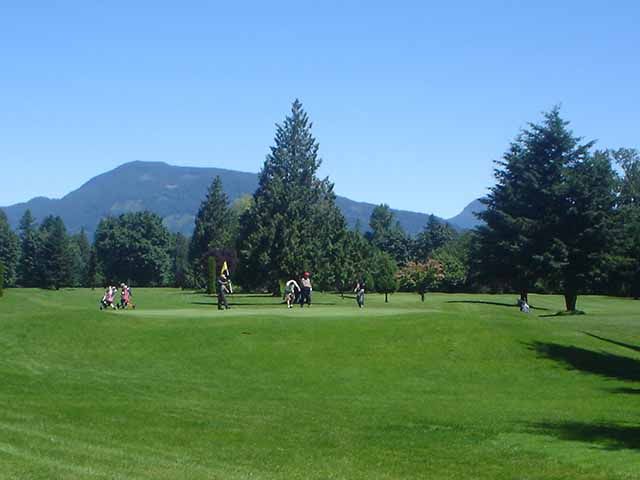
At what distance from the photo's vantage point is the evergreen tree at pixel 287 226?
234 ft

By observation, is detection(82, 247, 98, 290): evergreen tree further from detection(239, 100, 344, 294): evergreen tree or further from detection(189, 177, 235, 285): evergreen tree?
detection(239, 100, 344, 294): evergreen tree

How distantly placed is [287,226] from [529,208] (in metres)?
22.0

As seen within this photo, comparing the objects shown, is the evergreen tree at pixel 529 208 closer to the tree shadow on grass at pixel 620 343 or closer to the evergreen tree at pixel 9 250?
the tree shadow on grass at pixel 620 343

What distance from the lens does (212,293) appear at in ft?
314

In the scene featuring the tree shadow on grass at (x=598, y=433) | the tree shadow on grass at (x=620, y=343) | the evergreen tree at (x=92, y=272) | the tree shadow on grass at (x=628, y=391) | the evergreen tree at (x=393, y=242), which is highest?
the evergreen tree at (x=393, y=242)

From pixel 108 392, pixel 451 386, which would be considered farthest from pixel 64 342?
pixel 451 386

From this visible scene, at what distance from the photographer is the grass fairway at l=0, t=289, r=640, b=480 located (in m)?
14.4

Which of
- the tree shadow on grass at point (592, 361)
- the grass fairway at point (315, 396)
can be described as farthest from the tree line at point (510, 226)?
the tree shadow on grass at point (592, 361)

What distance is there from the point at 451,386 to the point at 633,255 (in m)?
61.7

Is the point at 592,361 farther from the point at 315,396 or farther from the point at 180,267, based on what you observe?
the point at 180,267

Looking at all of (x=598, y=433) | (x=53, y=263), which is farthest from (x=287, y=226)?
(x=53, y=263)

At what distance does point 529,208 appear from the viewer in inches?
2913

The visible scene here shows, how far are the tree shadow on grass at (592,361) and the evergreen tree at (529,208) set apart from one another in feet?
118

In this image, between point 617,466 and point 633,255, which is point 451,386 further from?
point 633,255
